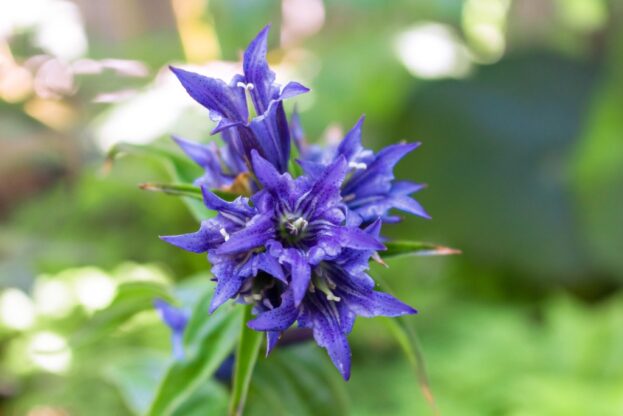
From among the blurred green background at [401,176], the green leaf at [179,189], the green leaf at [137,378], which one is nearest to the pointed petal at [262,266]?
the green leaf at [179,189]

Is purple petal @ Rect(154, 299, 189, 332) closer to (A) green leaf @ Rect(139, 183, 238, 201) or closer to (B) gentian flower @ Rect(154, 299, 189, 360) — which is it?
(B) gentian flower @ Rect(154, 299, 189, 360)

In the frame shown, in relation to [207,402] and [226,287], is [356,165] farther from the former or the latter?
[207,402]

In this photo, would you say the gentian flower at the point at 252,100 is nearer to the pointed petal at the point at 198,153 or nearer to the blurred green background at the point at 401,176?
the pointed petal at the point at 198,153

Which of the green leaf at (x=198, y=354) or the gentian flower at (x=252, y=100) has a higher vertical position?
the gentian flower at (x=252, y=100)

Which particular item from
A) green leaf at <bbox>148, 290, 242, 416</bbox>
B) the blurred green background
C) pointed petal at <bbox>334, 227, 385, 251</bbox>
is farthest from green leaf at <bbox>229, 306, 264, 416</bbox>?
the blurred green background

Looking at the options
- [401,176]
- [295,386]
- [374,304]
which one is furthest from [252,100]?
[401,176]

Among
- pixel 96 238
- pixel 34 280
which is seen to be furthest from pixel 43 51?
pixel 34 280
